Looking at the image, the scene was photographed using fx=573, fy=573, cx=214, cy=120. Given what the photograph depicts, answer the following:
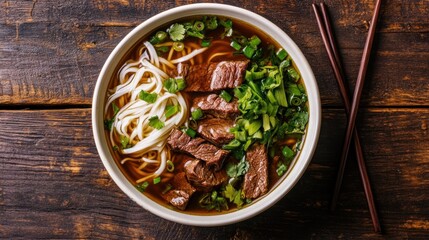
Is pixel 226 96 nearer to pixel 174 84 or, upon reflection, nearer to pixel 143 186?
pixel 174 84

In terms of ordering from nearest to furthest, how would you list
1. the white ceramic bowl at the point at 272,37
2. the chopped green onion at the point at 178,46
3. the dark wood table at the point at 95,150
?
the white ceramic bowl at the point at 272,37, the chopped green onion at the point at 178,46, the dark wood table at the point at 95,150

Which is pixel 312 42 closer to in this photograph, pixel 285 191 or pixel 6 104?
pixel 285 191

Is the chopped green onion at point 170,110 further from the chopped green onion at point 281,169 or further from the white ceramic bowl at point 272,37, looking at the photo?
the chopped green onion at point 281,169

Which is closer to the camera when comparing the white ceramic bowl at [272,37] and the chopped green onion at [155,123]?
the white ceramic bowl at [272,37]

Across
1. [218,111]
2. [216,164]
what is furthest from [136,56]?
[216,164]

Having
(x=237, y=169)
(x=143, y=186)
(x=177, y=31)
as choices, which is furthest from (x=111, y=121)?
(x=237, y=169)

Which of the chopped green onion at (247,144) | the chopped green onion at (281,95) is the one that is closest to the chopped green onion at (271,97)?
the chopped green onion at (281,95)
